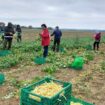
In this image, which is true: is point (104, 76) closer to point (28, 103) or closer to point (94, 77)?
point (94, 77)

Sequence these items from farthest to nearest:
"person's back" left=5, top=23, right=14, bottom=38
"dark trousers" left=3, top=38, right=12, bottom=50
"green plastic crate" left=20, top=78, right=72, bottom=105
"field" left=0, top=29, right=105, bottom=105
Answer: "dark trousers" left=3, top=38, right=12, bottom=50 < "person's back" left=5, top=23, right=14, bottom=38 < "field" left=0, top=29, right=105, bottom=105 < "green plastic crate" left=20, top=78, right=72, bottom=105

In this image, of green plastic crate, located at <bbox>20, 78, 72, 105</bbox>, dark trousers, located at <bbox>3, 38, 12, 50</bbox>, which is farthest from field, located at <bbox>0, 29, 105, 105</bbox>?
dark trousers, located at <bbox>3, 38, 12, 50</bbox>

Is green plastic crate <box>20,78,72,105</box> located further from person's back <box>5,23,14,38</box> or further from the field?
person's back <box>5,23,14,38</box>

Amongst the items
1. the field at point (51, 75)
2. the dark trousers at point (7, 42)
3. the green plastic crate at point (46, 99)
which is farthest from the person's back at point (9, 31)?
the green plastic crate at point (46, 99)

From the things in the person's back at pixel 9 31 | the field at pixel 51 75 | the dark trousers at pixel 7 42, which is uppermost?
the person's back at pixel 9 31

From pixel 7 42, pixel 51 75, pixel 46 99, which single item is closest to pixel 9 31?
pixel 7 42

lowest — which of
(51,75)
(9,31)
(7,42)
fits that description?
(51,75)

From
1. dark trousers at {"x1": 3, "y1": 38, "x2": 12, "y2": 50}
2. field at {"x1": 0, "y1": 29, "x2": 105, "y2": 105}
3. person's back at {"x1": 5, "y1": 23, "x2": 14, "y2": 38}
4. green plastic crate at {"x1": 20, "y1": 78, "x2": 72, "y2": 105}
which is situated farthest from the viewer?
dark trousers at {"x1": 3, "y1": 38, "x2": 12, "y2": 50}

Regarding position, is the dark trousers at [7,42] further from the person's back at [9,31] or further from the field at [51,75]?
the field at [51,75]

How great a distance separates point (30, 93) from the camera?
4.25m

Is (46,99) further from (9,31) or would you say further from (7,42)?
(7,42)

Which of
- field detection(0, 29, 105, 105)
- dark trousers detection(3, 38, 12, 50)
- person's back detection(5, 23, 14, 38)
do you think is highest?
person's back detection(5, 23, 14, 38)

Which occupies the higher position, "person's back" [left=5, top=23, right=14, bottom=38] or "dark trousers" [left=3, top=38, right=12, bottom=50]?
"person's back" [left=5, top=23, right=14, bottom=38]

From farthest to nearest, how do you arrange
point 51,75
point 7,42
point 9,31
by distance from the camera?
point 7,42 < point 9,31 < point 51,75
